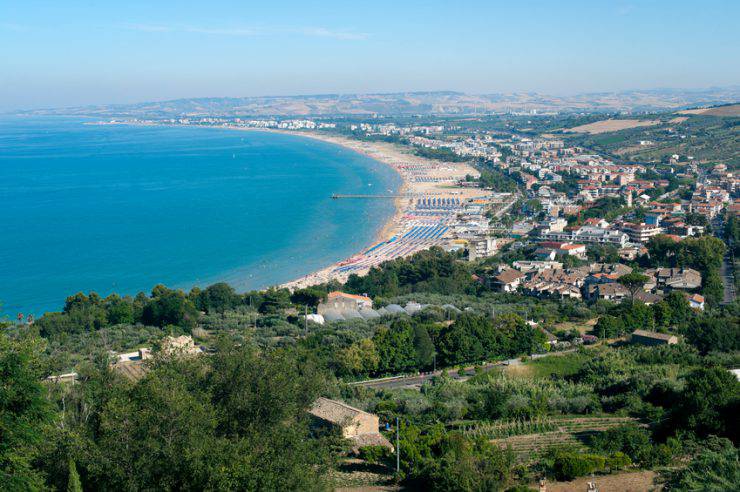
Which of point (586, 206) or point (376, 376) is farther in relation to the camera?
point (586, 206)

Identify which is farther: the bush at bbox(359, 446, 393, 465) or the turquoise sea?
the turquoise sea

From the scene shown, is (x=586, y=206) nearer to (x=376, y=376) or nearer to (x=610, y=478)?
(x=376, y=376)

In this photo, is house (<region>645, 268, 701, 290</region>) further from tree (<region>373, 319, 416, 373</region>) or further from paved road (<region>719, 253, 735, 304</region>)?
tree (<region>373, 319, 416, 373</region>)

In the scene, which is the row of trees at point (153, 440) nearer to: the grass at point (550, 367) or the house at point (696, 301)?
the grass at point (550, 367)

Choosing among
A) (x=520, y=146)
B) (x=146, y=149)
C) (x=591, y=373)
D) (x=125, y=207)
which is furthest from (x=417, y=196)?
(x=146, y=149)

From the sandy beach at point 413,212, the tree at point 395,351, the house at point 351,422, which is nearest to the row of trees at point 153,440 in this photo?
the house at point 351,422

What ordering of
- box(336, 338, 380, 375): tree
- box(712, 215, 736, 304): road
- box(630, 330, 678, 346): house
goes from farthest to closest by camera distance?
box(712, 215, 736, 304): road, box(630, 330, 678, 346): house, box(336, 338, 380, 375): tree

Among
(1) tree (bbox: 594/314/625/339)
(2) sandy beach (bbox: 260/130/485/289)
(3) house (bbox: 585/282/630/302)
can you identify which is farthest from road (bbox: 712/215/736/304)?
(2) sandy beach (bbox: 260/130/485/289)
